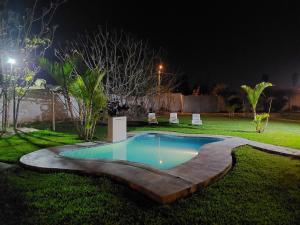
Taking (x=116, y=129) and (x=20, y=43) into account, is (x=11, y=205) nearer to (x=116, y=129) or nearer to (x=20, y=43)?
(x=116, y=129)

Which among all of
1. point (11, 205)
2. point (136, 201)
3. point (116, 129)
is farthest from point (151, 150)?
point (11, 205)

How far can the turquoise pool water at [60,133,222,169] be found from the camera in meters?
7.27

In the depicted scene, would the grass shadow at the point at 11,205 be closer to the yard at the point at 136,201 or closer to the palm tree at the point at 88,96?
the yard at the point at 136,201

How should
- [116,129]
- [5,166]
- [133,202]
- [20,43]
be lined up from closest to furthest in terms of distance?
[133,202] → [5,166] → [116,129] → [20,43]

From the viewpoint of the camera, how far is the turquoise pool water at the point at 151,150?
7266 mm

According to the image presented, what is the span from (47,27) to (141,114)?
8.16 m

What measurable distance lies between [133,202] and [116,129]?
5245 mm

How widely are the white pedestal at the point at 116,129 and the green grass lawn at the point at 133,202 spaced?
3.73 m

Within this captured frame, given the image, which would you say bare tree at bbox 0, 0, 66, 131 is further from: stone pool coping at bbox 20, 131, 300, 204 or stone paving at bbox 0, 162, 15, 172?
stone paving at bbox 0, 162, 15, 172

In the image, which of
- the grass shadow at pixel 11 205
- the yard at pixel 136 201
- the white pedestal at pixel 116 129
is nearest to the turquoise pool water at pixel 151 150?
the white pedestal at pixel 116 129

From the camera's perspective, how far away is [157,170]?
505cm

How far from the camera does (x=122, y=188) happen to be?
4.43 m

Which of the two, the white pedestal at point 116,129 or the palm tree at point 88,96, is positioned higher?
→ the palm tree at point 88,96

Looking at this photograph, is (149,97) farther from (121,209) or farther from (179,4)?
(121,209)
